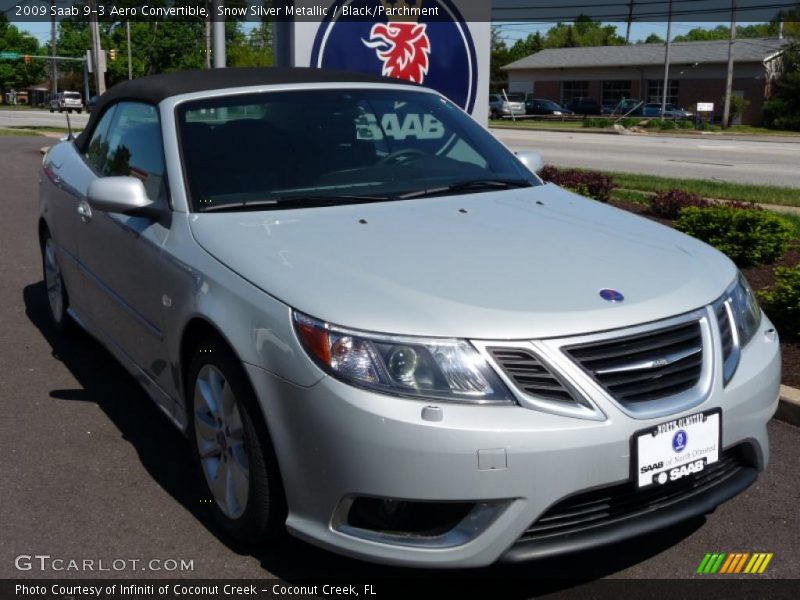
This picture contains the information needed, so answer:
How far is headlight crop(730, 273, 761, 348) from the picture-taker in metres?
3.29

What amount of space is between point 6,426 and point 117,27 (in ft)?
310

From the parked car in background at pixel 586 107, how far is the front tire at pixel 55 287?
62196 millimetres

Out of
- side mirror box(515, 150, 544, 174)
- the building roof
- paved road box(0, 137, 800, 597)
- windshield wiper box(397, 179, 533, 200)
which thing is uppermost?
the building roof

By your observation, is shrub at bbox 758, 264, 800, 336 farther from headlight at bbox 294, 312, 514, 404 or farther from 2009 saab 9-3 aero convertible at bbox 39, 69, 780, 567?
headlight at bbox 294, 312, 514, 404

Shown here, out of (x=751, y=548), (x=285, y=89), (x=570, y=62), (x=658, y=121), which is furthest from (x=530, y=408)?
(x=570, y=62)

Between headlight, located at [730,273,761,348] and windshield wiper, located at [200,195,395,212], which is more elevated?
windshield wiper, located at [200,195,395,212]

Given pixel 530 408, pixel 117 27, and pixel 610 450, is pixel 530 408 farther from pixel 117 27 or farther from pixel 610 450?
pixel 117 27

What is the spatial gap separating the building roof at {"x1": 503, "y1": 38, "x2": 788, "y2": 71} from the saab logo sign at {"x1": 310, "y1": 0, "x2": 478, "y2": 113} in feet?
176

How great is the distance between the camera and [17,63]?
3912 inches

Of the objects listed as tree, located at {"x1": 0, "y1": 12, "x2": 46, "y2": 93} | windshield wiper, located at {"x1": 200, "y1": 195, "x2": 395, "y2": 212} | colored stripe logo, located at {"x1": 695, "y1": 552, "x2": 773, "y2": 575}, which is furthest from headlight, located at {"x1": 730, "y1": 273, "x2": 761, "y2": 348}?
tree, located at {"x1": 0, "y1": 12, "x2": 46, "y2": 93}

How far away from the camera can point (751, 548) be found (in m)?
3.45

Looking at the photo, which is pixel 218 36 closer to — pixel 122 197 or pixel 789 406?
pixel 122 197

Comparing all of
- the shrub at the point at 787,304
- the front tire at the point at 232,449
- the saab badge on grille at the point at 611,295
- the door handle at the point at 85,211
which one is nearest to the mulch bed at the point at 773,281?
the shrub at the point at 787,304

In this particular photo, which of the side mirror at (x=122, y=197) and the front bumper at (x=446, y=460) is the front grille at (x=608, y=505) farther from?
the side mirror at (x=122, y=197)
